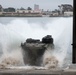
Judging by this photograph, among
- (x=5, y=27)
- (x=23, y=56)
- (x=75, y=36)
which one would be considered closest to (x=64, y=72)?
(x=75, y=36)

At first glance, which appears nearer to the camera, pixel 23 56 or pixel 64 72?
pixel 64 72

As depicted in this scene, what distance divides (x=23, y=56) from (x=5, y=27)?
19124mm

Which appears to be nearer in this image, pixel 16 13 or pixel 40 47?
pixel 40 47

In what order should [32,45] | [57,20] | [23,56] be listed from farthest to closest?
[57,20] → [23,56] → [32,45]

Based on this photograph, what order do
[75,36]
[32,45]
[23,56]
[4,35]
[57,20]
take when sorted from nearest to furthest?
[75,36]
[32,45]
[23,56]
[4,35]
[57,20]

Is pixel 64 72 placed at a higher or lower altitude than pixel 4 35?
higher

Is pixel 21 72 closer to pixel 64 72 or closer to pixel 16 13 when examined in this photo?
pixel 64 72

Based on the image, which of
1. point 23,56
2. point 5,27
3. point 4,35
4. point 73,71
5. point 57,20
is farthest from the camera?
point 57,20

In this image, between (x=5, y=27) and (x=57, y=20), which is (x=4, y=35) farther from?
(x=57, y=20)

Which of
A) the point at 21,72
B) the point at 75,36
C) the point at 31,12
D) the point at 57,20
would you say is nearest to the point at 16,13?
the point at 31,12

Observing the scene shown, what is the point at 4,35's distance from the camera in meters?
35.0

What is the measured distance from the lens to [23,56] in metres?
20.7

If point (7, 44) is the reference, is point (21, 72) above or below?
above

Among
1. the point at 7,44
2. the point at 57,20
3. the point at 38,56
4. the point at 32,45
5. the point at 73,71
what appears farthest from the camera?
the point at 57,20
